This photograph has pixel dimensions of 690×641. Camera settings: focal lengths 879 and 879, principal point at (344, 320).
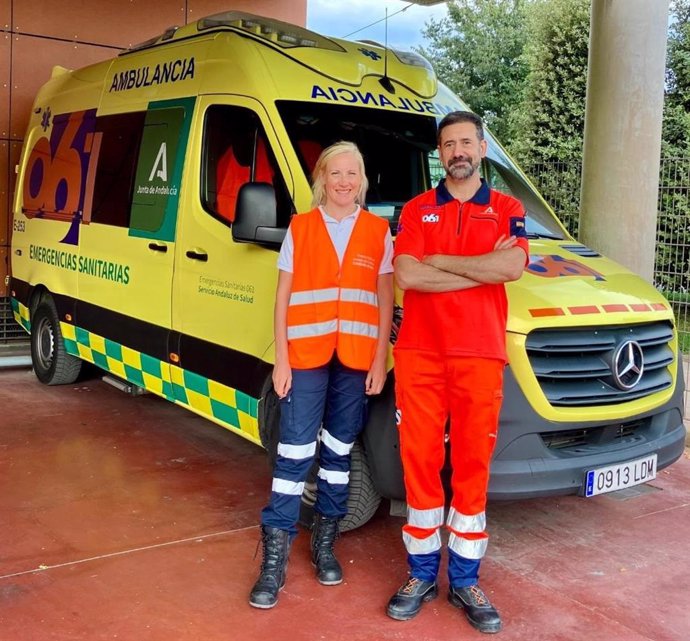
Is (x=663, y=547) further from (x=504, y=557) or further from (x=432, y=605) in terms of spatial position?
(x=432, y=605)

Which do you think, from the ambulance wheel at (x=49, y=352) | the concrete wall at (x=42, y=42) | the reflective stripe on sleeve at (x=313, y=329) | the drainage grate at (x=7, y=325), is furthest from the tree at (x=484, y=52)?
the reflective stripe on sleeve at (x=313, y=329)

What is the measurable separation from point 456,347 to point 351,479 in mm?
1041

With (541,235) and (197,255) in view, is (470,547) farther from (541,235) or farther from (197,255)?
(197,255)

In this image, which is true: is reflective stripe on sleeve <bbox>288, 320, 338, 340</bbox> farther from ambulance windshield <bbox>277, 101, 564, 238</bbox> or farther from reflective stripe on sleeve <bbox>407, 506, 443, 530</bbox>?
ambulance windshield <bbox>277, 101, 564, 238</bbox>

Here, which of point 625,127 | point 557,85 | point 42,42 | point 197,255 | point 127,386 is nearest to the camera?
point 197,255

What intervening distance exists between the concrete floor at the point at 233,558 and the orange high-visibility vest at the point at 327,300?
105cm

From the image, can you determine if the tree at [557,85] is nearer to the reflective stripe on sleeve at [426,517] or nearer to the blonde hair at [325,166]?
the blonde hair at [325,166]

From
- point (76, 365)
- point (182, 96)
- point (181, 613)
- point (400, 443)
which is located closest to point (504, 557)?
point (400, 443)

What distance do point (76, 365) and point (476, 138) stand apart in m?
4.95

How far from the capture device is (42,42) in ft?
29.1

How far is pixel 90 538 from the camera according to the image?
430 cm

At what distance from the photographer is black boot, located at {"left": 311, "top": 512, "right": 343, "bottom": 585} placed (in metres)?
3.88

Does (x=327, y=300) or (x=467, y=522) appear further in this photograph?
(x=327, y=300)

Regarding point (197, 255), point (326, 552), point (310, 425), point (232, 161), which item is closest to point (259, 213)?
point (232, 161)
